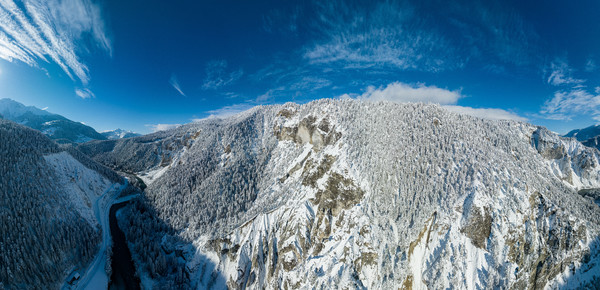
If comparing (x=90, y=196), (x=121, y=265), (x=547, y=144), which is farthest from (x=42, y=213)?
(x=547, y=144)

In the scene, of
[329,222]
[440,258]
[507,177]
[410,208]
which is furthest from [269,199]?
[507,177]

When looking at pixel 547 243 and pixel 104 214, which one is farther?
pixel 104 214

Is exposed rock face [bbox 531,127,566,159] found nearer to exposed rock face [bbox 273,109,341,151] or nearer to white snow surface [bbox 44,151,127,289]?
exposed rock face [bbox 273,109,341,151]

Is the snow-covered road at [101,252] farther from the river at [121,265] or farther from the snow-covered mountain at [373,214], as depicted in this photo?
the snow-covered mountain at [373,214]

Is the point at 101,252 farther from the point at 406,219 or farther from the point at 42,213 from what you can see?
the point at 406,219

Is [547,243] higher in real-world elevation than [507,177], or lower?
lower

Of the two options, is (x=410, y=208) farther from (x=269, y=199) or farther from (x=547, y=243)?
(x=269, y=199)
